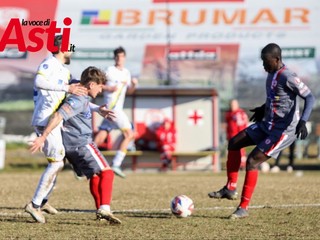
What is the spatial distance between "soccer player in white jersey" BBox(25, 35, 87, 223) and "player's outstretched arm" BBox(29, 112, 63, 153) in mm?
428

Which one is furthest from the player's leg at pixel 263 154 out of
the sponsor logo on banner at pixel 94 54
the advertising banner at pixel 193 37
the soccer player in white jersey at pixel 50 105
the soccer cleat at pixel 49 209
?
the sponsor logo on banner at pixel 94 54

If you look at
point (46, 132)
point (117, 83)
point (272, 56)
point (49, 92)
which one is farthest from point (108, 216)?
point (117, 83)

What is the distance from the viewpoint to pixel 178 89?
70.0 ft

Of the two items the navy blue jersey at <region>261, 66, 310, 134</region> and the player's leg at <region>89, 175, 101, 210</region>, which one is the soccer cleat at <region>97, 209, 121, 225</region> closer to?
the player's leg at <region>89, 175, 101, 210</region>

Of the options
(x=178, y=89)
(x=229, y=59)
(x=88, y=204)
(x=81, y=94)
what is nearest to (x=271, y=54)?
(x=81, y=94)

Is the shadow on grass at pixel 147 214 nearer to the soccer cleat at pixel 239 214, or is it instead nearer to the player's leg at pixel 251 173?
the soccer cleat at pixel 239 214

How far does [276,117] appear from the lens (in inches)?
370

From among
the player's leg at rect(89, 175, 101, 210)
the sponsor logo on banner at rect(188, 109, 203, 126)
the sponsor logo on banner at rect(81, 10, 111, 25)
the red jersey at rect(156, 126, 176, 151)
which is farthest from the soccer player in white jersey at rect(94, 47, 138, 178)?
the sponsor logo on banner at rect(81, 10, 111, 25)

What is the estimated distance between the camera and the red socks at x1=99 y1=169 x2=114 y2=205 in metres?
8.74

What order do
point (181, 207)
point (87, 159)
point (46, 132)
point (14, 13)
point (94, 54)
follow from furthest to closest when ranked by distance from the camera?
Answer: point (94, 54), point (14, 13), point (181, 207), point (87, 159), point (46, 132)

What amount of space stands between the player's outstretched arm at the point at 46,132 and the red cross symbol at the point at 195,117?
43.8ft

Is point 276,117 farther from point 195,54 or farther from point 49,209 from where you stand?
point 195,54

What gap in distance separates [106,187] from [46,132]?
3.06ft

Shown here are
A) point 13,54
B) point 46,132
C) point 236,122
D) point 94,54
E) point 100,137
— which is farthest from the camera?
point 94,54
